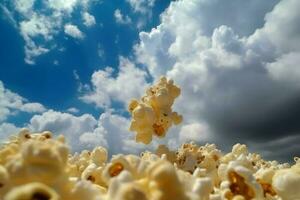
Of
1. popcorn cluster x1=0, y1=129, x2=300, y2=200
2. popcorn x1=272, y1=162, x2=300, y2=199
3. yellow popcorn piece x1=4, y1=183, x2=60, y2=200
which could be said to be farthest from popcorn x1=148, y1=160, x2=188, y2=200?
popcorn x1=272, y1=162, x2=300, y2=199

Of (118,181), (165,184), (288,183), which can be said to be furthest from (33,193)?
(288,183)

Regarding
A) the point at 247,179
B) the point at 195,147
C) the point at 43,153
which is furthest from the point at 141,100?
the point at 43,153

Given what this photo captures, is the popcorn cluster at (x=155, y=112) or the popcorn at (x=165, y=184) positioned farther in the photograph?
the popcorn cluster at (x=155, y=112)

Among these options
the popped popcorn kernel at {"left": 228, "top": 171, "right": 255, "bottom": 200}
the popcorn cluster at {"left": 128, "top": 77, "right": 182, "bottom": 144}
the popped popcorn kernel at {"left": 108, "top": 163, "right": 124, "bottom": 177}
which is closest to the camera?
the popped popcorn kernel at {"left": 108, "top": 163, "right": 124, "bottom": 177}

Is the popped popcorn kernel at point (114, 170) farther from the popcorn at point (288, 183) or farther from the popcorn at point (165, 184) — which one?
the popcorn at point (288, 183)

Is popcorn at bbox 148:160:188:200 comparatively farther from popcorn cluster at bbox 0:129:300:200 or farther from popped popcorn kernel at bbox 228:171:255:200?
popped popcorn kernel at bbox 228:171:255:200

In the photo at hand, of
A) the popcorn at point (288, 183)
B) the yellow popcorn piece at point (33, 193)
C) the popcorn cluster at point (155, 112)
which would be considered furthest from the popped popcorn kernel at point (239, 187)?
the popcorn cluster at point (155, 112)

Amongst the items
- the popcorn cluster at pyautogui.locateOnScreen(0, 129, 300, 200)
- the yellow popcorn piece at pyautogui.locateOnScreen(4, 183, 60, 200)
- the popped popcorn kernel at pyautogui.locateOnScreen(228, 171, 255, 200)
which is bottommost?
the yellow popcorn piece at pyautogui.locateOnScreen(4, 183, 60, 200)

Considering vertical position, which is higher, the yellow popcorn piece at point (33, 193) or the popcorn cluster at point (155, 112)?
the popcorn cluster at point (155, 112)
